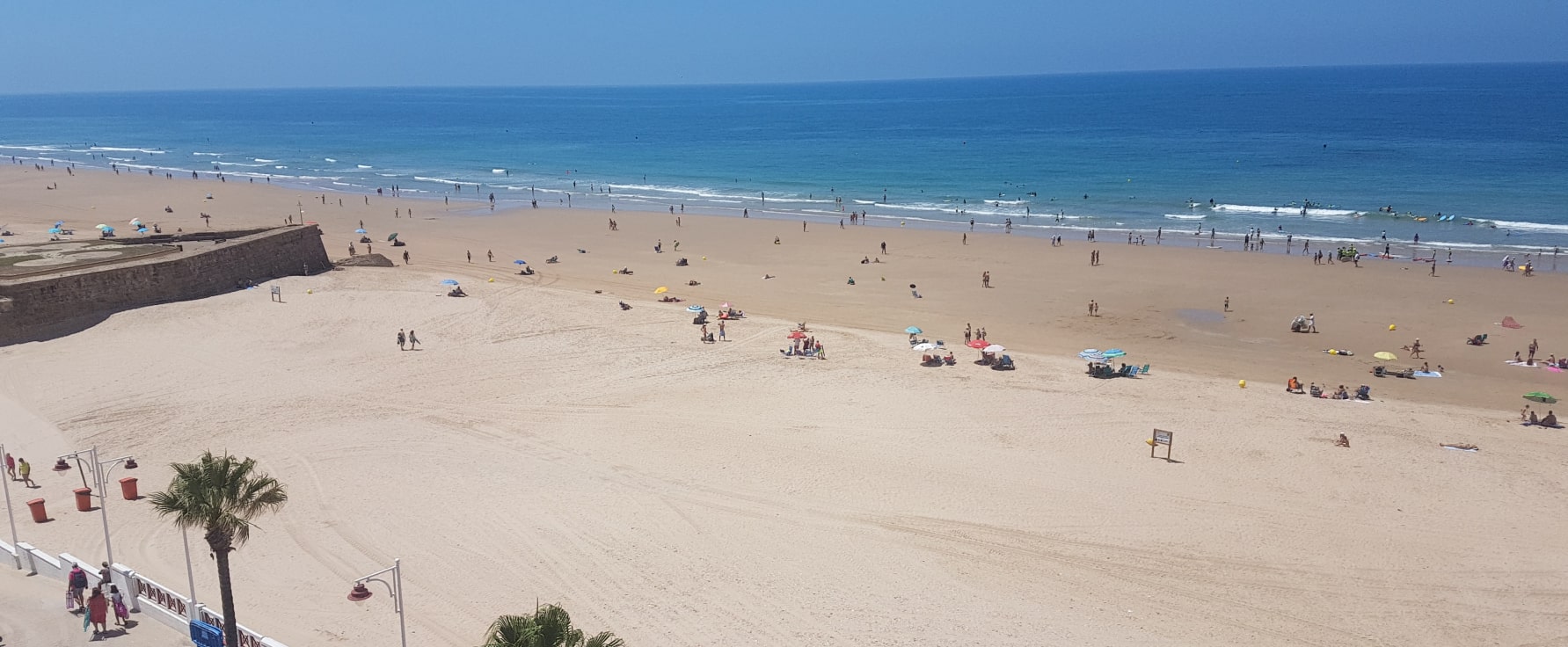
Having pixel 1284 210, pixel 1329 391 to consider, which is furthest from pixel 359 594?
pixel 1284 210

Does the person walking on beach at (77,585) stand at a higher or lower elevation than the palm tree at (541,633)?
lower

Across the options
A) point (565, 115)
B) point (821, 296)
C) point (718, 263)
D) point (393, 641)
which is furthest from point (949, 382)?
point (565, 115)

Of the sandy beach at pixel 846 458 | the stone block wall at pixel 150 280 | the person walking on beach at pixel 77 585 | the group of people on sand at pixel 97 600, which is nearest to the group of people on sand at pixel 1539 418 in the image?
the sandy beach at pixel 846 458

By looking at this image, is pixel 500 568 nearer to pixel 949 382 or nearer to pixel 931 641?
pixel 931 641

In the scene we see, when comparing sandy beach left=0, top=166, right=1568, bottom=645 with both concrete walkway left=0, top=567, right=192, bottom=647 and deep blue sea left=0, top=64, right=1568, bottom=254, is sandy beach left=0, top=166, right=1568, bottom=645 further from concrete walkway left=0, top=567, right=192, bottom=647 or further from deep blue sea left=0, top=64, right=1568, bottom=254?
deep blue sea left=0, top=64, right=1568, bottom=254

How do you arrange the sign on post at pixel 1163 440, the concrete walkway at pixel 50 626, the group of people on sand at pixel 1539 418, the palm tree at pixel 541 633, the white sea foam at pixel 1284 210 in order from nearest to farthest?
the palm tree at pixel 541 633, the concrete walkway at pixel 50 626, the sign on post at pixel 1163 440, the group of people on sand at pixel 1539 418, the white sea foam at pixel 1284 210

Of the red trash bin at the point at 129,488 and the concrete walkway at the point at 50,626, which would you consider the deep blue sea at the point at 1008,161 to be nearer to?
the red trash bin at the point at 129,488

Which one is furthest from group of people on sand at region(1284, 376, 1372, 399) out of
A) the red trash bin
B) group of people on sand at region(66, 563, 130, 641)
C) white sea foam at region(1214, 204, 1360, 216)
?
white sea foam at region(1214, 204, 1360, 216)
